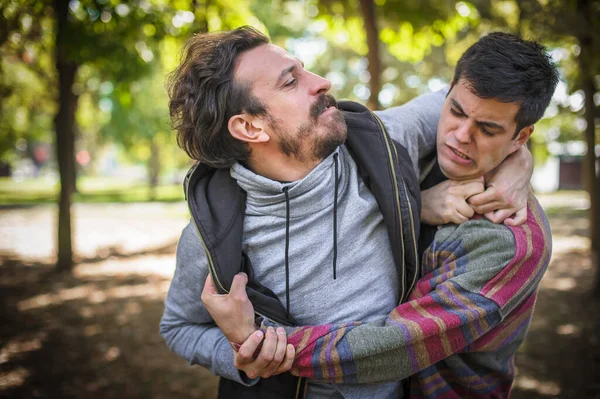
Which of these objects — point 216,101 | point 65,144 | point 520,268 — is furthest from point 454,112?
point 65,144

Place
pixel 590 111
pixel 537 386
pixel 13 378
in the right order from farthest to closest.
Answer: pixel 590 111 → pixel 13 378 → pixel 537 386

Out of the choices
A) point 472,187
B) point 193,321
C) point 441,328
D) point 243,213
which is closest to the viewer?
point 441,328

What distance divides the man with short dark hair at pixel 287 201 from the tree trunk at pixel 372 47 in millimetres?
3586

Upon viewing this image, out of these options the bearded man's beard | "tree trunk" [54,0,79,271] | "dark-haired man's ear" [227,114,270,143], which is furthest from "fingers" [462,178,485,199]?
"tree trunk" [54,0,79,271]

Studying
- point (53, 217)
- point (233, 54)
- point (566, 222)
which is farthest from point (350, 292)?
point (53, 217)

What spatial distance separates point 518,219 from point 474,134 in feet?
1.17

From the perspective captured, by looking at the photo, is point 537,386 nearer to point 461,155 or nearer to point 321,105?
point 461,155

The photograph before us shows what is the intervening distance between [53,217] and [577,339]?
55.9 ft

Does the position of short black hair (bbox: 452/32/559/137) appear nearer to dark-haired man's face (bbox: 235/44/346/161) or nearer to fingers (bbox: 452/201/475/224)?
fingers (bbox: 452/201/475/224)

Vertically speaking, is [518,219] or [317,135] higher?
[317,135]

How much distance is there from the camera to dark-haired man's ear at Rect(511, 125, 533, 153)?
1.97 m

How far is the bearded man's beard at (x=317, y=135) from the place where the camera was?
2098 mm

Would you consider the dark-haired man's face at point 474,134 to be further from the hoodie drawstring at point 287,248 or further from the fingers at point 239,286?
the fingers at point 239,286

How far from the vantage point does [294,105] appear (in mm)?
2137
